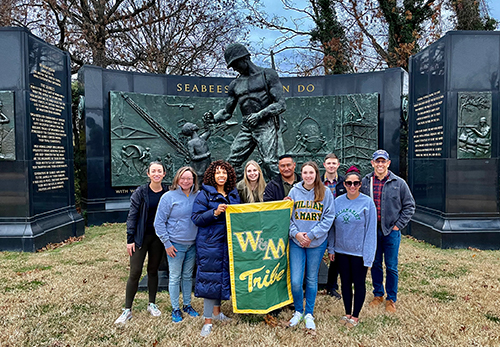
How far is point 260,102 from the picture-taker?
17.7 feet

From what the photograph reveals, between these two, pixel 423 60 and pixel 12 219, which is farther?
pixel 423 60

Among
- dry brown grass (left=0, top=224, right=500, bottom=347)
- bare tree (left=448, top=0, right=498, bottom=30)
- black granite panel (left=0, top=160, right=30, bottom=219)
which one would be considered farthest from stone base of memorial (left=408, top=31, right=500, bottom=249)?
bare tree (left=448, top=0, right=498, bottom=30)

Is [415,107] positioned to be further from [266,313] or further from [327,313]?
[266,313]

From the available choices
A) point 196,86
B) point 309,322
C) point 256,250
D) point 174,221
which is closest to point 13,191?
point 174,221

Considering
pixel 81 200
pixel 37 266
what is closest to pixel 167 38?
pixel 81 200

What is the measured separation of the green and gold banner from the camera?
3.34 m

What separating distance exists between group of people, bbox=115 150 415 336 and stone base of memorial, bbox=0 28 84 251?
4.63 m

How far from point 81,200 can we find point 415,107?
10.1 m

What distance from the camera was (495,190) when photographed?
717 cm

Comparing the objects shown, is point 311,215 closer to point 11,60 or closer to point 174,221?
point 174,221

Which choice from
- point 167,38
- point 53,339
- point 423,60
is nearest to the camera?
point 53,339

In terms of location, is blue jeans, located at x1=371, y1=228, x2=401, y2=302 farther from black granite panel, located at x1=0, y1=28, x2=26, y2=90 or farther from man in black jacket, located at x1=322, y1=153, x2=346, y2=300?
black granite panel, located at x1=0, y1=28, x2=26, y2=90

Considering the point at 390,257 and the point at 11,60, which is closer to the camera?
the point at 390,257

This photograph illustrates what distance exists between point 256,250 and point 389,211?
1631 millimetres
